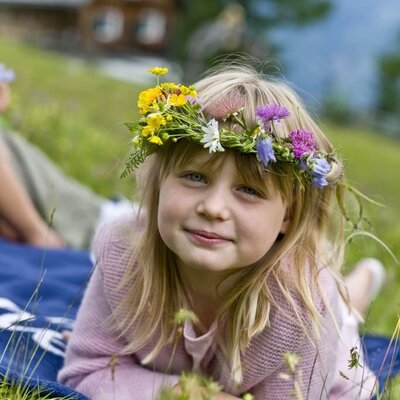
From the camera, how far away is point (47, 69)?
12125 mm

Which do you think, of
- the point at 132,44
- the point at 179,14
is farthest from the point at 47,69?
the point at 132,44

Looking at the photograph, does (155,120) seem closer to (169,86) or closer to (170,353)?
(169,86)

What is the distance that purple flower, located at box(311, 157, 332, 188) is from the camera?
6.52 ft

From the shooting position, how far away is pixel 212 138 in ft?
6.31

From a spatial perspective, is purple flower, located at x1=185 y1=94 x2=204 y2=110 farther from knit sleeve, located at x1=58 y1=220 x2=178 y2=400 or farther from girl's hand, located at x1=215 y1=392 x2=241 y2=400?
girl's hand, located at x1=215 y1=392 x2=241 y2=400

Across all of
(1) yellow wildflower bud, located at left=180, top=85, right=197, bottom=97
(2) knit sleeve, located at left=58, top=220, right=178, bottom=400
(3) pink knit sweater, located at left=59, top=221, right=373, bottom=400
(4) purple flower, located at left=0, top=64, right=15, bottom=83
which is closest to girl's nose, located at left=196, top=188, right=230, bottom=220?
(1) yellow wildflower bud, located at left=180, top=85, right=197, bottom=97

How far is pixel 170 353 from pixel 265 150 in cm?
68

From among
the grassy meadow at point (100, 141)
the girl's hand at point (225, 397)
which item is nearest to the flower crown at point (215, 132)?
the grassy meadow at point (100, 141)

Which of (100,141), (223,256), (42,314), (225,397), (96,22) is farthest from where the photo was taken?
(96,22)

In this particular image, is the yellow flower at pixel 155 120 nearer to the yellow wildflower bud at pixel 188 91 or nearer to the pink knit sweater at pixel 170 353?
the yellow wildflower bud at pixel 188 91

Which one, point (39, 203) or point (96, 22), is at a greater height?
point (96, 22)

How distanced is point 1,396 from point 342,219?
3.33 feet

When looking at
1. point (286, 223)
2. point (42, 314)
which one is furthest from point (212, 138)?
point (42, 314)

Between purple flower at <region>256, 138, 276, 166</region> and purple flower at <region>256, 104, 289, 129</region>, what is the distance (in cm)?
7
